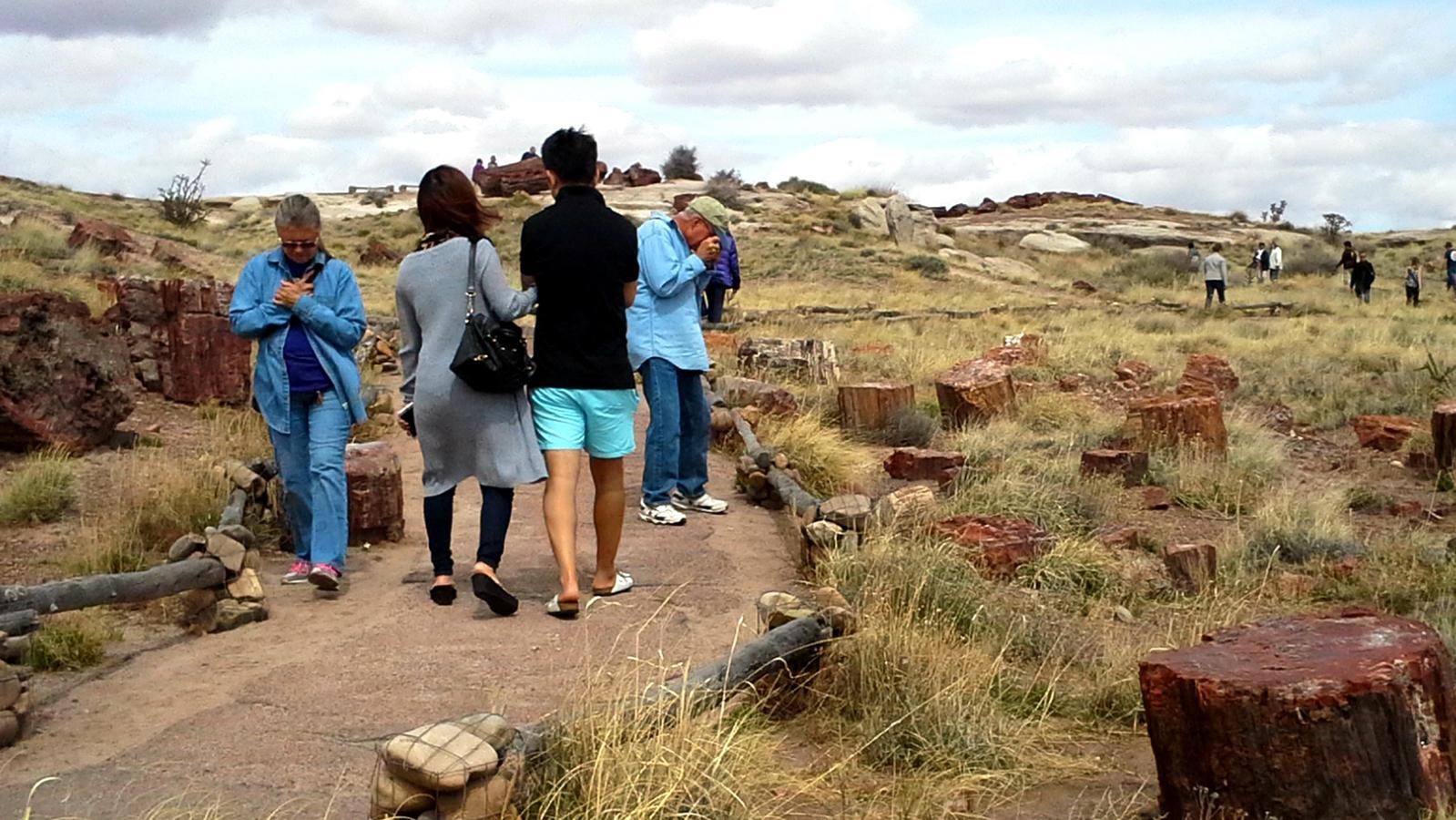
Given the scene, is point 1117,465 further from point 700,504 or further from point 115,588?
point 115,588

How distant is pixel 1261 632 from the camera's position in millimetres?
4508

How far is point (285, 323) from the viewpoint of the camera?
6.43m

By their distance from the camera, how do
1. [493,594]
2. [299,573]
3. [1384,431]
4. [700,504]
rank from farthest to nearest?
1. [1384,431]
2. [700,504]
3. [299,573]
4. [493,594]

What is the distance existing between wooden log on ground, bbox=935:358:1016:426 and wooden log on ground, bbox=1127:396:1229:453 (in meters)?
1.37

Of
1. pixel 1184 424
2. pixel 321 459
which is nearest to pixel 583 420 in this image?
pixel 321 459

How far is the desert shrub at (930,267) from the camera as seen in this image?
124 ft

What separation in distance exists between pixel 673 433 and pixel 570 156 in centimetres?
227

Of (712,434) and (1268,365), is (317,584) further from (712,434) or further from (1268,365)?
(1268,365)

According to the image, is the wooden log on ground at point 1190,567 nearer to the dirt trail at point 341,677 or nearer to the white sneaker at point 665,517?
the dirt trail at point 341,677

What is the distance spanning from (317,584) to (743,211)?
149ft

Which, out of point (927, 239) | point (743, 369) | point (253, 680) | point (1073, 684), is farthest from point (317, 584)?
point (927, 239)

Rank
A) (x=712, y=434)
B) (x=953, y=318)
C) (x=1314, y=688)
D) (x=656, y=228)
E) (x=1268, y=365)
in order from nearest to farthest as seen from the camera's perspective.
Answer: (x=1314, y=688), (x=656, y=228), (x=712, y=434), (x=1268, y=365), (x=953, y=318)

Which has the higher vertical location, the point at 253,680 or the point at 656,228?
the point at 656,228

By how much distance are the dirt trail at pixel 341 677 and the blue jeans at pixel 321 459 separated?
0.25 meters
